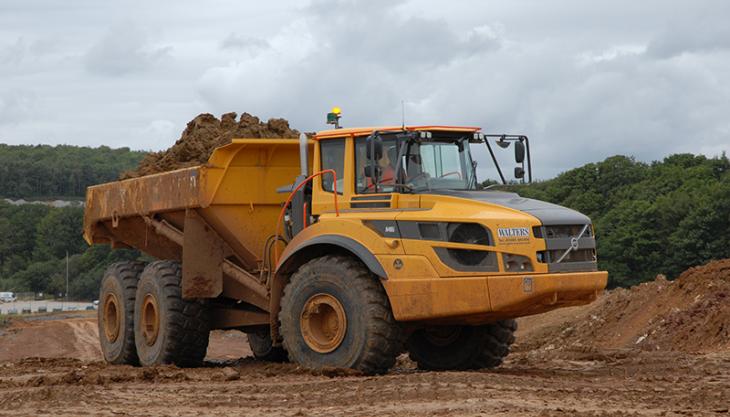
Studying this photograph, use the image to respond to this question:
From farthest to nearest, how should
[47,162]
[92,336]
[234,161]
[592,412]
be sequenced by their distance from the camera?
1. [47,162]
2. [92,336]
3. [234,161]
4. [592,412]

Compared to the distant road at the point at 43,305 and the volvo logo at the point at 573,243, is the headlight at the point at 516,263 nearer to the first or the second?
the volvo logo at the point at 573,243

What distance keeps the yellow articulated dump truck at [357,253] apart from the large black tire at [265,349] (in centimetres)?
97

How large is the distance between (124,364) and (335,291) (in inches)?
209

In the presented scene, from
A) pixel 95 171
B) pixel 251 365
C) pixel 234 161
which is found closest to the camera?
pixel 234 161

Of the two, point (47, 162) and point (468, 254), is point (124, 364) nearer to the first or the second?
point (468, 254)

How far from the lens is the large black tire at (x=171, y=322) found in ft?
47.6

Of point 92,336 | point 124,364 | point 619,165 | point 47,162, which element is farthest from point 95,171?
point 124,364

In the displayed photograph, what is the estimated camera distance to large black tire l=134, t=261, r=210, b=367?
572 inches

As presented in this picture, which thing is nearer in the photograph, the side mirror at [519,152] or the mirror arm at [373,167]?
the mirror arm at [373,167]

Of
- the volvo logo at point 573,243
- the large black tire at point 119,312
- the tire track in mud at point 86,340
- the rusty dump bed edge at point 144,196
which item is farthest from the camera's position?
the tire track in mud at point 86,340

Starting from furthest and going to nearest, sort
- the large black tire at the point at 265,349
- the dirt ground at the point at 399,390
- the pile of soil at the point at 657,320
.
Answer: the pile of soil at the point at 657,320
the large black tire at the point at 265,349
the dirt ground at the point at 399,390

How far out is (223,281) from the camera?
47.3 ft

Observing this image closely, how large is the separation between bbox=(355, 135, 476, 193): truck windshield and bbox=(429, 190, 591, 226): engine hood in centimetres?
22


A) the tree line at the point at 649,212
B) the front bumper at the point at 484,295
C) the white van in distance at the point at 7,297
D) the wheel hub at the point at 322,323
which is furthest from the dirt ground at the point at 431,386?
the white van in distance at the point at 7,297
